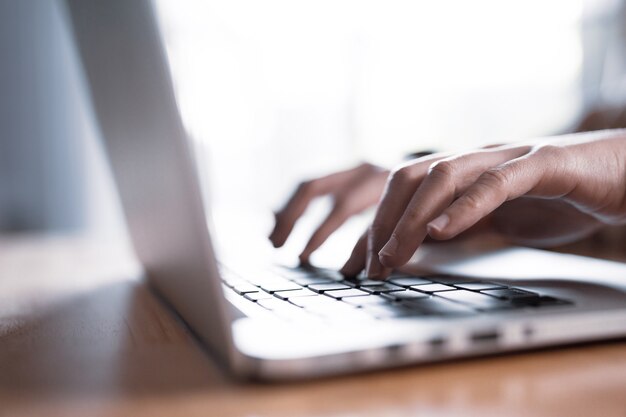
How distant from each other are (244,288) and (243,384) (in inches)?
9.4

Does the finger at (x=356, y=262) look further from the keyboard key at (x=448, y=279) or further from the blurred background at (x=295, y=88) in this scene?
the blurred background at (x=295, y=88)

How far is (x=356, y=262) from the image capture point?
657 mm

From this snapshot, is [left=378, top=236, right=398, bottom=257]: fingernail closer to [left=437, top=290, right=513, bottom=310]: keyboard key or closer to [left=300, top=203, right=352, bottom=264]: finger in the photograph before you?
[left=437, top=290, right=513, bottom=310]: keyboard key

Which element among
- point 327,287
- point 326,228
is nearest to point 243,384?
point 327,287

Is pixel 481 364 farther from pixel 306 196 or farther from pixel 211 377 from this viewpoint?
pixel 306 196

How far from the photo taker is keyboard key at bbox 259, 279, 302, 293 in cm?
58

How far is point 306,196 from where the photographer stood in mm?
946

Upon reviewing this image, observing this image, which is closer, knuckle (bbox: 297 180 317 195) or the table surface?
the table surface

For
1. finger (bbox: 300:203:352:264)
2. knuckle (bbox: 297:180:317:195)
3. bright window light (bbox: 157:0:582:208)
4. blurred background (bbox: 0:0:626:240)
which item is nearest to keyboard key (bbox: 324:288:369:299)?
finger (bbox: 300:203:352:264)

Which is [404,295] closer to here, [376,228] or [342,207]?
[376,228]

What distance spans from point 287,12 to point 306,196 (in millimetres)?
3437

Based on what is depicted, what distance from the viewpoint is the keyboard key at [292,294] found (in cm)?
54

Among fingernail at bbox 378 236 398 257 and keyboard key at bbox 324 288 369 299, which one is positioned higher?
fingernail at bbox 378 236 398 257

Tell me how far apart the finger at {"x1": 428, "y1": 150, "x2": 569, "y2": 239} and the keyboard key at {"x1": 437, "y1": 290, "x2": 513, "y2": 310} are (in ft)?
0.15
